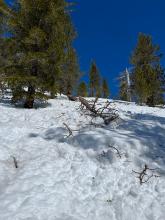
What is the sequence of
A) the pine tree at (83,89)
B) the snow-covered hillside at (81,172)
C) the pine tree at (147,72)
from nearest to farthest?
1. the snow-covered hillside at (81,172)
2. the pine tree at (147,72)
3. the pine tree at (83,89)

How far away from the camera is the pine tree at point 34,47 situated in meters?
16.2

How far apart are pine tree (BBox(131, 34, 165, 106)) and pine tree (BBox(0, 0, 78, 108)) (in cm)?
1389

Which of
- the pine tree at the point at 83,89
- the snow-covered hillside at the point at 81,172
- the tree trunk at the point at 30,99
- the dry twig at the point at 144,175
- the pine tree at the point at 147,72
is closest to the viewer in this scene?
the snow-covered hillside at the point at 81,172

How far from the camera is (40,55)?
1614cm

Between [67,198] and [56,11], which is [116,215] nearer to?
[67,198]

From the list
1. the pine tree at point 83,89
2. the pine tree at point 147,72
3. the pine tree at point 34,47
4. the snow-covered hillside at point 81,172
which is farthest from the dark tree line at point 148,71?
the pine tree at point 83,89

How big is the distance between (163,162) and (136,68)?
2443cm

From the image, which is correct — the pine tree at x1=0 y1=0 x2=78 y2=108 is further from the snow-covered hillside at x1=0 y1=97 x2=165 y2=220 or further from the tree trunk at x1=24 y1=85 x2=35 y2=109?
the snow-covered hillside at x1=0 y1=97 x2=165 y2=220

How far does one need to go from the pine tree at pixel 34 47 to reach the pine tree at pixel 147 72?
45.6ft

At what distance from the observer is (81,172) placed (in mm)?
8008

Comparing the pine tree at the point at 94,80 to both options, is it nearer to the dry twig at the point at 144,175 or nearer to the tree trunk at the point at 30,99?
the tree trunk at the point at 30,99

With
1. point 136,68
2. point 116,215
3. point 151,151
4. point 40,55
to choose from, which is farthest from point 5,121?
point 136,68

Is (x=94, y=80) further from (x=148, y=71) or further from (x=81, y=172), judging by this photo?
(x=81, y=172)

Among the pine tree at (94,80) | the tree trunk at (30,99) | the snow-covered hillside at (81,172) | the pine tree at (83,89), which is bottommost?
the snow-covered hillside at (81,172)
